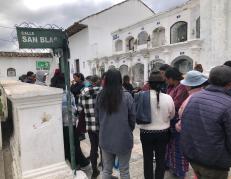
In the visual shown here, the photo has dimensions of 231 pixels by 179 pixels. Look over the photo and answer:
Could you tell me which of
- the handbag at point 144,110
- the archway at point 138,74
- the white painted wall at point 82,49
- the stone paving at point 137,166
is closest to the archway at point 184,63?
the archway at point 138,74

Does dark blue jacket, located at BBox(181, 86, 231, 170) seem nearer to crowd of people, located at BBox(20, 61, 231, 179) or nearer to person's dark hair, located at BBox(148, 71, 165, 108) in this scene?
crowd of people, located at BBox(20, 61, 231, 179)

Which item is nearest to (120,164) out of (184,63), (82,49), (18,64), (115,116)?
(115,116)

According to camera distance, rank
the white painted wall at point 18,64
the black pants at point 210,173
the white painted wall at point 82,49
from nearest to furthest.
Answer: the black pants at point 210,173 → the white painted wall at point 82,49 → the white painted wall at point 18,64

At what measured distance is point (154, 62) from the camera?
12.8m

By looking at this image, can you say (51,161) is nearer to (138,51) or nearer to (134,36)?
(138,51)

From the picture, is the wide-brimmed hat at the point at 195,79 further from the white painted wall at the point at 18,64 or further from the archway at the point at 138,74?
the white painted wall at the point at 18,64

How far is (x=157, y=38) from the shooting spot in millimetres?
13070

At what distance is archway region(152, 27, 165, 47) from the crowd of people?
9407mm

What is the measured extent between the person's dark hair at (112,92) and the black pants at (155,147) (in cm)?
67

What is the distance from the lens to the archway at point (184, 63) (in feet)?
35.0

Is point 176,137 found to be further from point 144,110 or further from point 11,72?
point 11,72

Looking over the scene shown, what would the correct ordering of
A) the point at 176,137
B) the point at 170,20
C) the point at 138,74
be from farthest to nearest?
the point at 138,74 → the point at 170,20 → the point at 176,137

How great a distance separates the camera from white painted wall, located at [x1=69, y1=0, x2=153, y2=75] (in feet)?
65.5

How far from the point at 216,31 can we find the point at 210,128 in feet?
30.0
